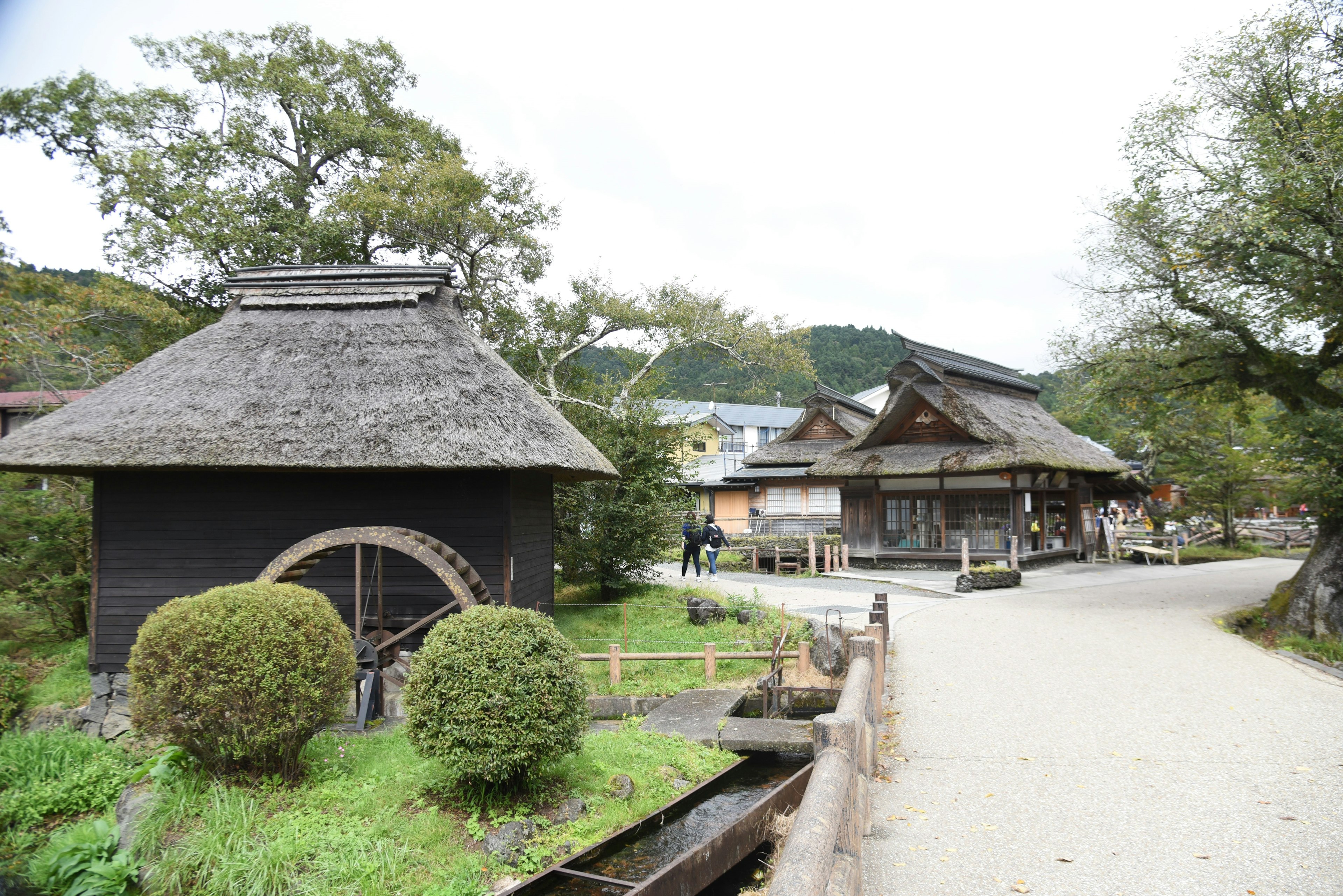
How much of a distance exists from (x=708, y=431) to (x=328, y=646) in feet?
108

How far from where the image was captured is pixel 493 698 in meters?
5.73

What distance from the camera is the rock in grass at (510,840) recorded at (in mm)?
5465

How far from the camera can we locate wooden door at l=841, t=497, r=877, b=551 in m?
21.6

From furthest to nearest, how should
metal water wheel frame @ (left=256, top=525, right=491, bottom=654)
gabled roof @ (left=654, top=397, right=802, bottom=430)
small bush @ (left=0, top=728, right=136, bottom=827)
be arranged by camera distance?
gabled roof @ (left=654, top=397, right=802, bottom=430)
metal water wheel frame @ (left=256, top=525, right=491, bottom=654)
small bush @ (left=0, top=728, right=136, bottom=827)

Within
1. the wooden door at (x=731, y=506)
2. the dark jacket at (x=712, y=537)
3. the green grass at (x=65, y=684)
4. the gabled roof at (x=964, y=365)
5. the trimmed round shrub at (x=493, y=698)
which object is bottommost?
the green grass at (x=65, y=684)

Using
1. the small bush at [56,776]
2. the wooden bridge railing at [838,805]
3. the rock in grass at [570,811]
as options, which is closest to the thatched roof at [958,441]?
the wooden bridge railing at [838,805]

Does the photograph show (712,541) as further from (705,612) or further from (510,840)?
(510,840)

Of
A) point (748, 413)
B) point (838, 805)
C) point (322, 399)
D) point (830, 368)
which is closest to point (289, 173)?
point (322, 399)

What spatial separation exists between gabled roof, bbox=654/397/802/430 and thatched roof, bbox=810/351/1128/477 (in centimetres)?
1750

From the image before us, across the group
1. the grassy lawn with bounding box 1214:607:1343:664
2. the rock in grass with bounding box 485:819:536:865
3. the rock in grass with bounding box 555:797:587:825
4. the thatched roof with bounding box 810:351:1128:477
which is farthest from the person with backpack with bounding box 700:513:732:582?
the rock in grass with bounding box 485:819:536:865

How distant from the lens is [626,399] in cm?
1655

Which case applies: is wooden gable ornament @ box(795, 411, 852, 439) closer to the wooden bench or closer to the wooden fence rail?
the wooden bench

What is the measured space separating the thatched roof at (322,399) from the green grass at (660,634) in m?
2.83

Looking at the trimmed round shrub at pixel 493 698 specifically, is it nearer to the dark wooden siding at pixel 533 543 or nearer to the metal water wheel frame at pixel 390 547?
the metal water wheel frame at pixel 390 547
